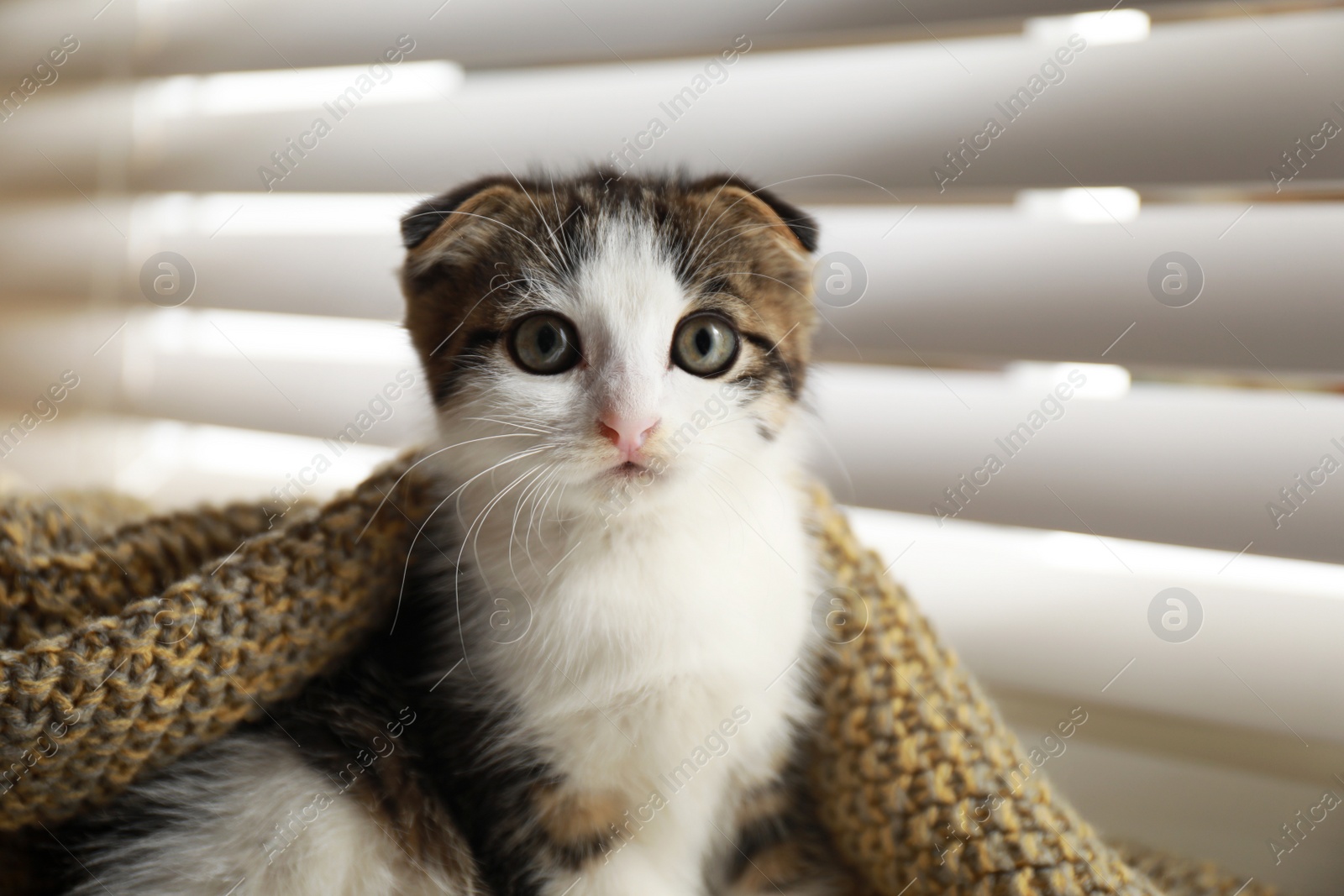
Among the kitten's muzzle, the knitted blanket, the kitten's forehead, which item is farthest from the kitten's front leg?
the kitten's forehead

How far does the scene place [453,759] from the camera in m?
0.90

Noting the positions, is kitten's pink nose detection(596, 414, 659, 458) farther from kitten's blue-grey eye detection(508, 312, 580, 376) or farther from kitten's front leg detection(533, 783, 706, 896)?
kitten's front leg detection(533, 783, 706, 896)

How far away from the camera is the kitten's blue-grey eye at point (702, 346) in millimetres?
826

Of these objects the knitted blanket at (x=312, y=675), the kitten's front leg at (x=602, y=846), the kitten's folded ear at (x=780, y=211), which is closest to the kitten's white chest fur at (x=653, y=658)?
the kitten's front leg at (x=602, y=846)

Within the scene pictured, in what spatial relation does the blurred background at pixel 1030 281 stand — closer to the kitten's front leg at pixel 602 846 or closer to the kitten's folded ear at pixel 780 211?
the kitten's folded ear at pixel 780 211

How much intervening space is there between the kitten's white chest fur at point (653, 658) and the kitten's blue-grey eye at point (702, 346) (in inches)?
3.9

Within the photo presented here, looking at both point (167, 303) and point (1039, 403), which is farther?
point (167, 303)

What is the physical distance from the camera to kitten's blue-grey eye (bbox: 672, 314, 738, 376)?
826 millimetres

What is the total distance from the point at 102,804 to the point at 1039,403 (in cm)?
109

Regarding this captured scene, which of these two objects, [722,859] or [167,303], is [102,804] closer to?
[722,859]

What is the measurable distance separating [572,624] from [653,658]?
8 cm

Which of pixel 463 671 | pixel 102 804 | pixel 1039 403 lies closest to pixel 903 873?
pixel 463 671

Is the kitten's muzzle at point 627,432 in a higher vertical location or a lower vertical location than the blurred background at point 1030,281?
lower

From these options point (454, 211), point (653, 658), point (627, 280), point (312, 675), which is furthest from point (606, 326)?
point (312, 675)
